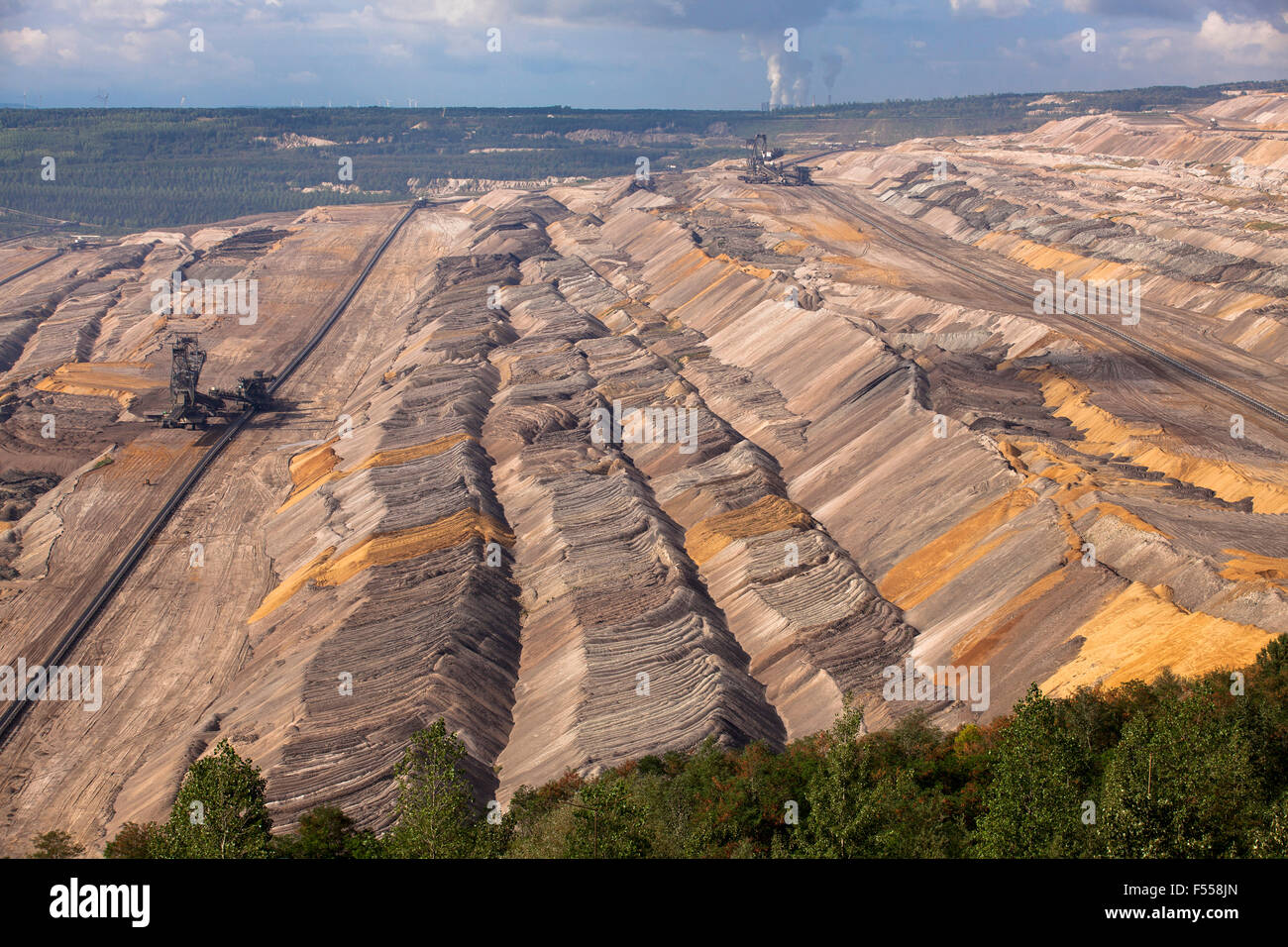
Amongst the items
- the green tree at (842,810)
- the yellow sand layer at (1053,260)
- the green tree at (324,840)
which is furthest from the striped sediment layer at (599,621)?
the yellow sand layer at (1053,260)

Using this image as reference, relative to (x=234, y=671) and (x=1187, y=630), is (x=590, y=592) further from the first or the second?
(x=1187, y=630)

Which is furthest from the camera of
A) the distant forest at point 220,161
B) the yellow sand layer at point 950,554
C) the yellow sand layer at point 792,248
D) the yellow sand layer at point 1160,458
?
the distant forest at point 220,161

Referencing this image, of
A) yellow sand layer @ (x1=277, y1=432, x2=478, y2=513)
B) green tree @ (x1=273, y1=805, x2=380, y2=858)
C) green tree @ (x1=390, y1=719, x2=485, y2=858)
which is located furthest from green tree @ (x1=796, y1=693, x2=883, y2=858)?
yellow sand layer @ (x1=277, y1=432, x2=478, y2=513)

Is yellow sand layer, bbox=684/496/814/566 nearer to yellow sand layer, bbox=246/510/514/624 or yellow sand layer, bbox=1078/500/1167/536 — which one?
yellow sand layer, bbox=246/510/514/624

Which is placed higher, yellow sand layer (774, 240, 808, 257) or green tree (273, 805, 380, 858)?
yellow sand layer (774, 240, 808, 257)

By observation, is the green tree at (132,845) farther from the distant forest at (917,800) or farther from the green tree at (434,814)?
the green tree at (434,814)
